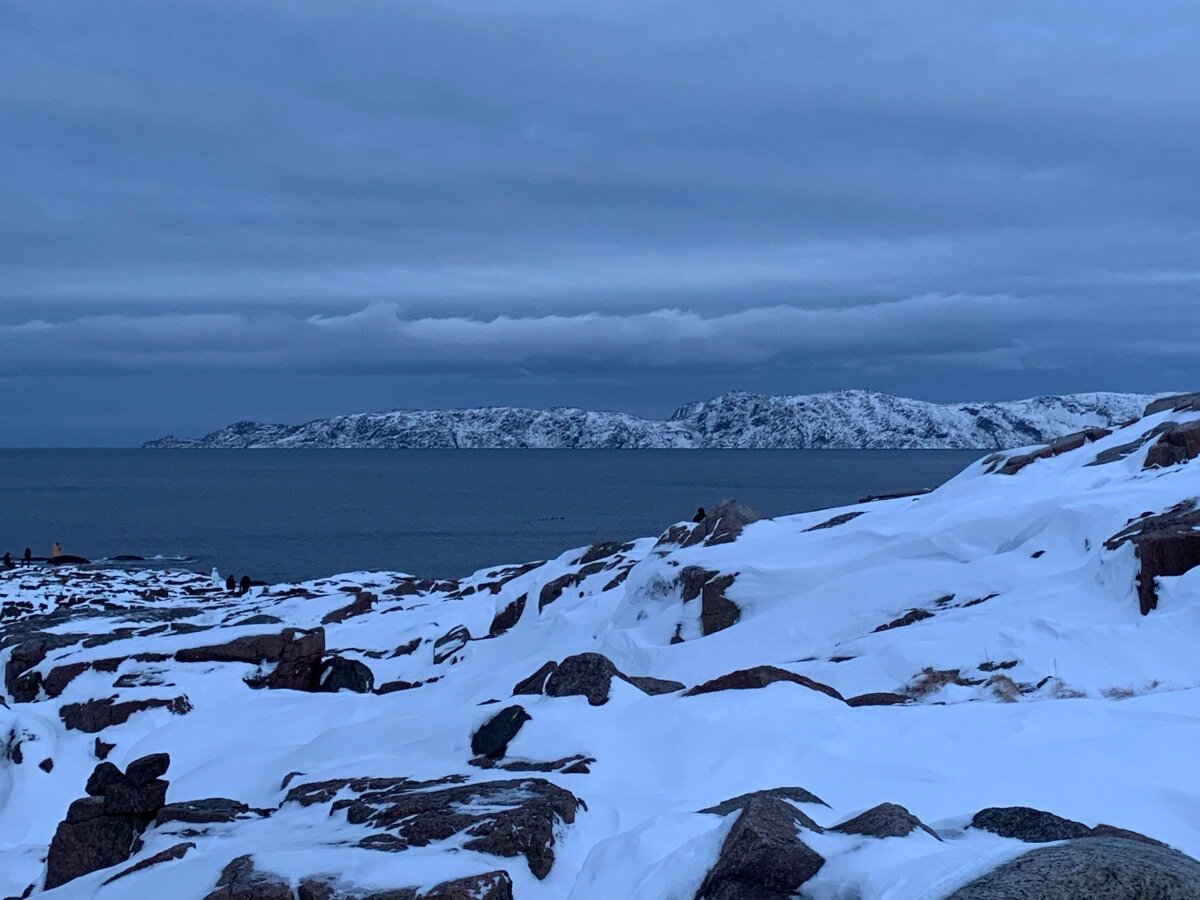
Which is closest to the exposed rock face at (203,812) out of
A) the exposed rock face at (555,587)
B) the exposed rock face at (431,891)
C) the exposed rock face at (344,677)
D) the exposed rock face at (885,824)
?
the exposed rock face at (431,891)

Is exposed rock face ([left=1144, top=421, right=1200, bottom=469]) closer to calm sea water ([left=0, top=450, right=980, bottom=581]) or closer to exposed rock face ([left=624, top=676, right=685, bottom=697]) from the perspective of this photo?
exposed rock face ([left=624, top=676, right=685, bottom=697])

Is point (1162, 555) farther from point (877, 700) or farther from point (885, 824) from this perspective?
point (885, 824)

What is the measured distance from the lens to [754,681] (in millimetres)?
13266

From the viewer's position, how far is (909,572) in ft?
69.0

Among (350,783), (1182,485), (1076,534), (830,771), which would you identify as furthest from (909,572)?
(350,783)

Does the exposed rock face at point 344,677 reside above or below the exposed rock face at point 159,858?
below

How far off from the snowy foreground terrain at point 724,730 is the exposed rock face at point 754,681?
0.06 m

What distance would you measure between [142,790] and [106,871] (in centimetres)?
182

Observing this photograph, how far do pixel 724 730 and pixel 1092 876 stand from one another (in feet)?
21.4

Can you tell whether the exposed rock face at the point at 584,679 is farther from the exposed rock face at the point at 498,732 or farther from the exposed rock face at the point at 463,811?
the exposed rock face at the point at 463,811

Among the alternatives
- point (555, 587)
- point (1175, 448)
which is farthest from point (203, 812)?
point (1175, 448)

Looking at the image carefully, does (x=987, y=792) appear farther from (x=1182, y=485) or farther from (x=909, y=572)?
(x=1182, y=485)

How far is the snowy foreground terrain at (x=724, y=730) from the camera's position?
7609 millimetres

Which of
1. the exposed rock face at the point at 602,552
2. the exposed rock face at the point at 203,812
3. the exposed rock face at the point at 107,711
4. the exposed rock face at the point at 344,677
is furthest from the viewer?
the exposed rock face at the point at 602,552
